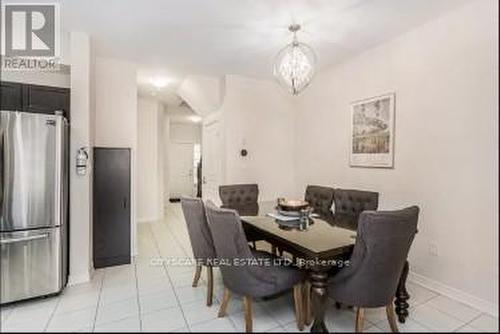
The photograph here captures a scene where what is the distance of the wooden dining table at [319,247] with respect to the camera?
5.55ft

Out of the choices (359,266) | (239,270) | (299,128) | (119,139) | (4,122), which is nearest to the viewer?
(359,266)

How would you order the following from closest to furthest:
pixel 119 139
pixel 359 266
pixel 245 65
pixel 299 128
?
pixel 359 266 < pixel 119 139 < pixel 245 65 < pixel 299 128

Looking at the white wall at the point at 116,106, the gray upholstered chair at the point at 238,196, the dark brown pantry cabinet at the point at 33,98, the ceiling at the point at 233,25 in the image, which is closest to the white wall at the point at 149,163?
the white wall at the point at 116,106

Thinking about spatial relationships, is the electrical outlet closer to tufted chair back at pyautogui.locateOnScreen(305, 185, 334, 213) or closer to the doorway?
tufted chair back at pyautogui.locateOnScreen(305, 185, 334, 213)

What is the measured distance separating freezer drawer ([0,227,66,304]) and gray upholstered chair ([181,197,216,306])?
1.13 meters

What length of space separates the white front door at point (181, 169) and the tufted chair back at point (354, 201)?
6.22 meters

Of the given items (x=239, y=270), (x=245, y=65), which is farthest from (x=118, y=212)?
(x=245, y=65)

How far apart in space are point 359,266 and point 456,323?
2.87ft

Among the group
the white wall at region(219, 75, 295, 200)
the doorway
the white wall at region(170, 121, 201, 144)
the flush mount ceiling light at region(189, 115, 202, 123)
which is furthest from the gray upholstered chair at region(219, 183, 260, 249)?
the white wall at region(170, 121, 201, 144)

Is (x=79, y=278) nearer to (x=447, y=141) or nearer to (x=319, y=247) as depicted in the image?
(x=319, y=247)

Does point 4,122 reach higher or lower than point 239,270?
higher

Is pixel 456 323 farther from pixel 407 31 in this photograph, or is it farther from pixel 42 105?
pixel 42 105

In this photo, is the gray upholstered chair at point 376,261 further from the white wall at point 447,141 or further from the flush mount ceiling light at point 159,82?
the flush mount ceiling light at point 159,82

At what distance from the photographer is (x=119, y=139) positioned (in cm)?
342
